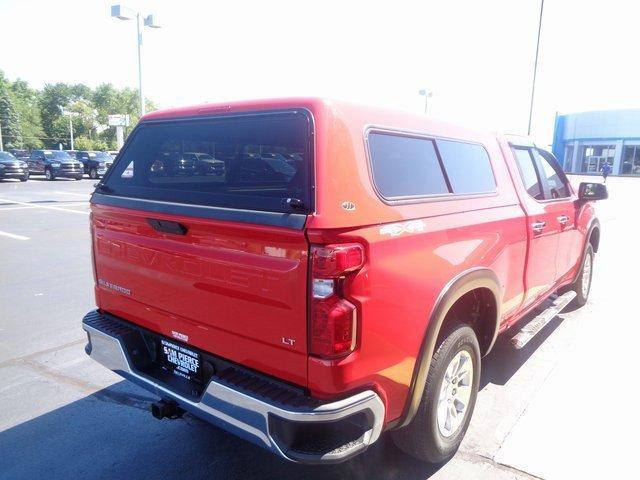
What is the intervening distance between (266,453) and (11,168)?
92.0ft

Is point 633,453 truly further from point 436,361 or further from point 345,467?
point 345,467

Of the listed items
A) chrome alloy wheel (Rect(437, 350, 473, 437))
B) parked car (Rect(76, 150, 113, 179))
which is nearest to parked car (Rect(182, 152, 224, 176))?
chrome alloy wheel (Rect(437, 350, 473, 437))

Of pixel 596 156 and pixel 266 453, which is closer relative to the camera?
pixel 266 453

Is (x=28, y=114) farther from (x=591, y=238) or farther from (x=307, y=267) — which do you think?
(x=307, y=267)

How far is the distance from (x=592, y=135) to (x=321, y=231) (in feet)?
203

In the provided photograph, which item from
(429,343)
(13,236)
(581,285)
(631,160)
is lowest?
(13,236)

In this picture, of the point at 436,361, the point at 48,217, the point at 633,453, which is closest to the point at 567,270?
the point at 633,453

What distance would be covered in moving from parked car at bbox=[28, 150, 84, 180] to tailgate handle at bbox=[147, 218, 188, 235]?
29512mm

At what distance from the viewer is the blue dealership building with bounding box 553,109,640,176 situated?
169ft

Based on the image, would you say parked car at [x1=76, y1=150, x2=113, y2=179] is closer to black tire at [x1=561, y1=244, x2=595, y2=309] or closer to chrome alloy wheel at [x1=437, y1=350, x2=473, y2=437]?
black tire at [x1=561, y1=244, x2=595, y2=309]

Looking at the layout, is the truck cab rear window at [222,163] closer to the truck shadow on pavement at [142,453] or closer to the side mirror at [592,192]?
the truck shadow on pavement at [142,453]

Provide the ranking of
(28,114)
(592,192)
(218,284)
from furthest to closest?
(28,114), (592,192), (218,284)

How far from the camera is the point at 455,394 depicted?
3.03 m

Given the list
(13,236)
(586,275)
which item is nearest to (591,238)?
(586,275)
